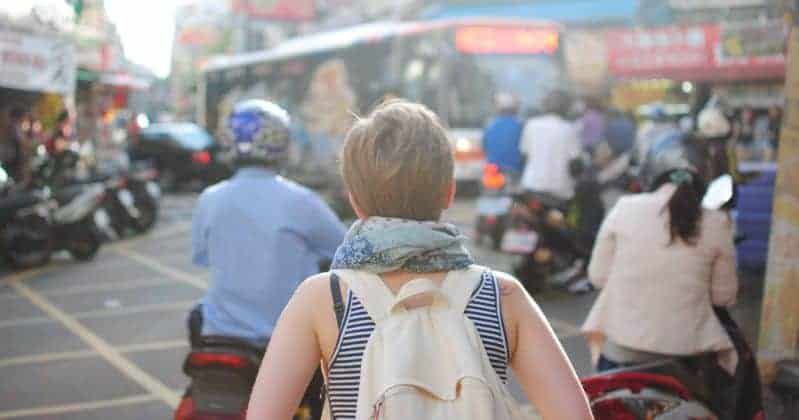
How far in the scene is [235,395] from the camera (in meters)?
3.89

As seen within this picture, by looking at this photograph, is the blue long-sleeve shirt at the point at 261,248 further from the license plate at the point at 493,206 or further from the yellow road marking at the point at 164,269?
the license plate at the point at 493,206

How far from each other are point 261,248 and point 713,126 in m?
4.34

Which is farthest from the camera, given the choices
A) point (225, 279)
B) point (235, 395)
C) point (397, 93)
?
point (397, 93)

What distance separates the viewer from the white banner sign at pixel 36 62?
13492 millimetres

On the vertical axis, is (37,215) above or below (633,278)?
below

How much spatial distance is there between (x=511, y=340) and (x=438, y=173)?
345 millimetres

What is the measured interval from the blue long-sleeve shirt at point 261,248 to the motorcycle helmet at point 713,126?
4.03 metres

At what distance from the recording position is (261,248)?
4.18 metres


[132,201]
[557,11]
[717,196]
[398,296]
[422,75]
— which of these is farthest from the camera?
[557,11]

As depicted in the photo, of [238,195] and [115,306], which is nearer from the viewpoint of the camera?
[238,195]

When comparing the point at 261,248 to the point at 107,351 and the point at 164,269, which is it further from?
the point at 164,269

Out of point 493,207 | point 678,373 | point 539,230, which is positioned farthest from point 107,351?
point 493,207

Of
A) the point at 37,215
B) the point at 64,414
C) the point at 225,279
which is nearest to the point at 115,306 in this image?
the point at 37,215

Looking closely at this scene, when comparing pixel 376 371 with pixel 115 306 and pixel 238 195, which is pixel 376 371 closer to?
pixel 238 195
